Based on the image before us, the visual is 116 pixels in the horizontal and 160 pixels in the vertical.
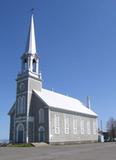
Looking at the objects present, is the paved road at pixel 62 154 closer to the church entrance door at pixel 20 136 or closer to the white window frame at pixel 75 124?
the church entrance door at pixel 20 136

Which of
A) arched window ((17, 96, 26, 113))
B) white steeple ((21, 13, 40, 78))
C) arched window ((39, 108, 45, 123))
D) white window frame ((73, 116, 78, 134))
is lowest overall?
white window frame ((73, 116, 78, 134))

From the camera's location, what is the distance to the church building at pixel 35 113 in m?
43.7

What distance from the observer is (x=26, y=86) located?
45.7 meters

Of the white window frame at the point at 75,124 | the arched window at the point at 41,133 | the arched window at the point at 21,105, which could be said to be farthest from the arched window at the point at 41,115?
the white window frame at the point at 75,124

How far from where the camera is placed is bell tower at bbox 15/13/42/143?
146 feet

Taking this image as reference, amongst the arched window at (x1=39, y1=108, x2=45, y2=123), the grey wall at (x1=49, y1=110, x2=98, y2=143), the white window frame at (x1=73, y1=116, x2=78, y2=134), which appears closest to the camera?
the grey wall at (x1=49, y1=110, x2=98, y2=143)

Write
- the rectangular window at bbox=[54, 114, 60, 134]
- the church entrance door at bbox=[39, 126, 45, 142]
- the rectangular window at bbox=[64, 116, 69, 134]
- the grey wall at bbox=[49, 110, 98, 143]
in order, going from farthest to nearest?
the rectangular window at bbox=[64, 116, 69, 134], the rectangular window at bbox=[54, 114, 60, 134], the grey wall at bbox=[49, 110, 98, 143], the church entrance door at bbox=[39, 126, 45, 142]

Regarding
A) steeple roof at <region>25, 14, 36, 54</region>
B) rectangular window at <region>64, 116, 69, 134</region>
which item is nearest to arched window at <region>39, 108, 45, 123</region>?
rectangular window at <region>64, 116, 69, 134</region>

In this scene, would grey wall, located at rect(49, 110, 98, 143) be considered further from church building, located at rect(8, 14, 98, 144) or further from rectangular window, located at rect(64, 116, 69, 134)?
rectangular window, located at rect(64, 116, 69, 134)

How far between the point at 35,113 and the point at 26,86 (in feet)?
17.7

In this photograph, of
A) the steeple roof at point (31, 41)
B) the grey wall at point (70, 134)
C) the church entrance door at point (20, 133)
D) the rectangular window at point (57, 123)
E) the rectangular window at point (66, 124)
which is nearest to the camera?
the grey wall at point (70, 134)

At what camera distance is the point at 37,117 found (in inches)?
1758

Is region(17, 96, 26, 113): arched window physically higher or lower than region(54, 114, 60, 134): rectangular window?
higher

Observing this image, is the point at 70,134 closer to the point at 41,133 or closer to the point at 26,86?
the point at 41,133
